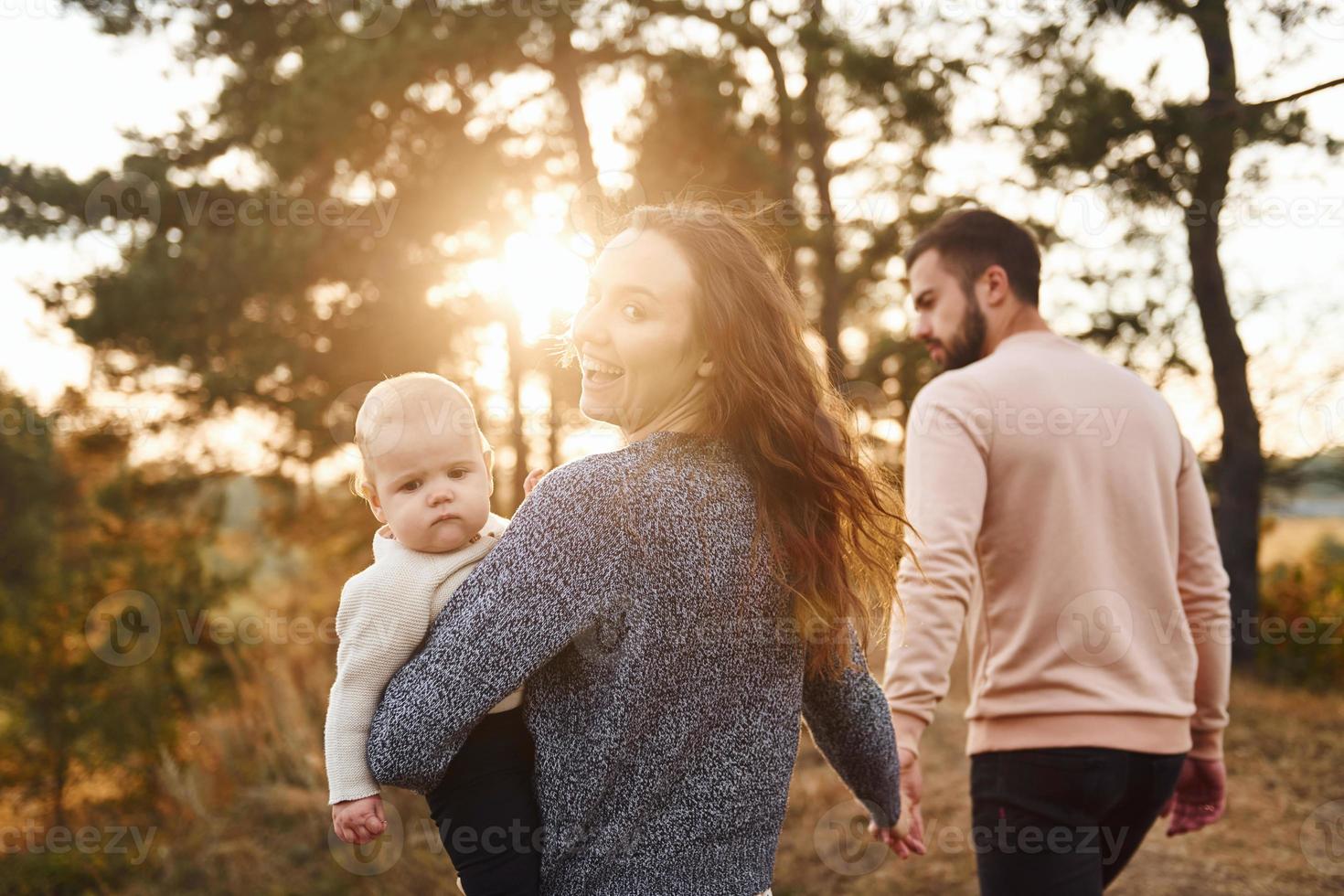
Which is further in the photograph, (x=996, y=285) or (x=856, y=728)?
(x=996, y=285)

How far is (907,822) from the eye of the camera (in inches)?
71.5

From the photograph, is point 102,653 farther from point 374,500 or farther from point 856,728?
point 856,728

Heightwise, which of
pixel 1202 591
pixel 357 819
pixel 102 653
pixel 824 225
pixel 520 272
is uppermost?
pixel 520 272

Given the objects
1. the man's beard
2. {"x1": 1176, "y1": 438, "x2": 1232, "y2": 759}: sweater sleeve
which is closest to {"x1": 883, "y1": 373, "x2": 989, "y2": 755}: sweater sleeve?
the man's beard

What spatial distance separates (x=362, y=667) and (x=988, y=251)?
175 cm

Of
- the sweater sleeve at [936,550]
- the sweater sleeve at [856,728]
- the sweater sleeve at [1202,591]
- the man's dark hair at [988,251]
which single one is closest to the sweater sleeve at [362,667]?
the sweater sleeve at [856,728]

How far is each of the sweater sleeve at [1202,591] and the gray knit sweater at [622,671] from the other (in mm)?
1370

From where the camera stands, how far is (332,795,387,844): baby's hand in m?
1.26

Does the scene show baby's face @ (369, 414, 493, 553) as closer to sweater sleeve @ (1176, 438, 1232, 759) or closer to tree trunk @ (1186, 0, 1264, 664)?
sweater sleeve @ (1176, 438, 1232, 759)

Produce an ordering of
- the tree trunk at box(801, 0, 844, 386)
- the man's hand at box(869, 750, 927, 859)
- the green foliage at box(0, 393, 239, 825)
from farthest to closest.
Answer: the tree trunk at box(801, 0, 844, 386), the green foliage at box(0, 393, 239, 825), the man's hand at box(869, 750, 927, 859)

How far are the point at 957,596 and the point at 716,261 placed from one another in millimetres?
884

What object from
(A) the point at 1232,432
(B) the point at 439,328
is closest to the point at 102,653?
(B) the point at 439,328

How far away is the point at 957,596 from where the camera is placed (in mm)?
1896

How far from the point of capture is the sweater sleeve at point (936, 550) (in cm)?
185
